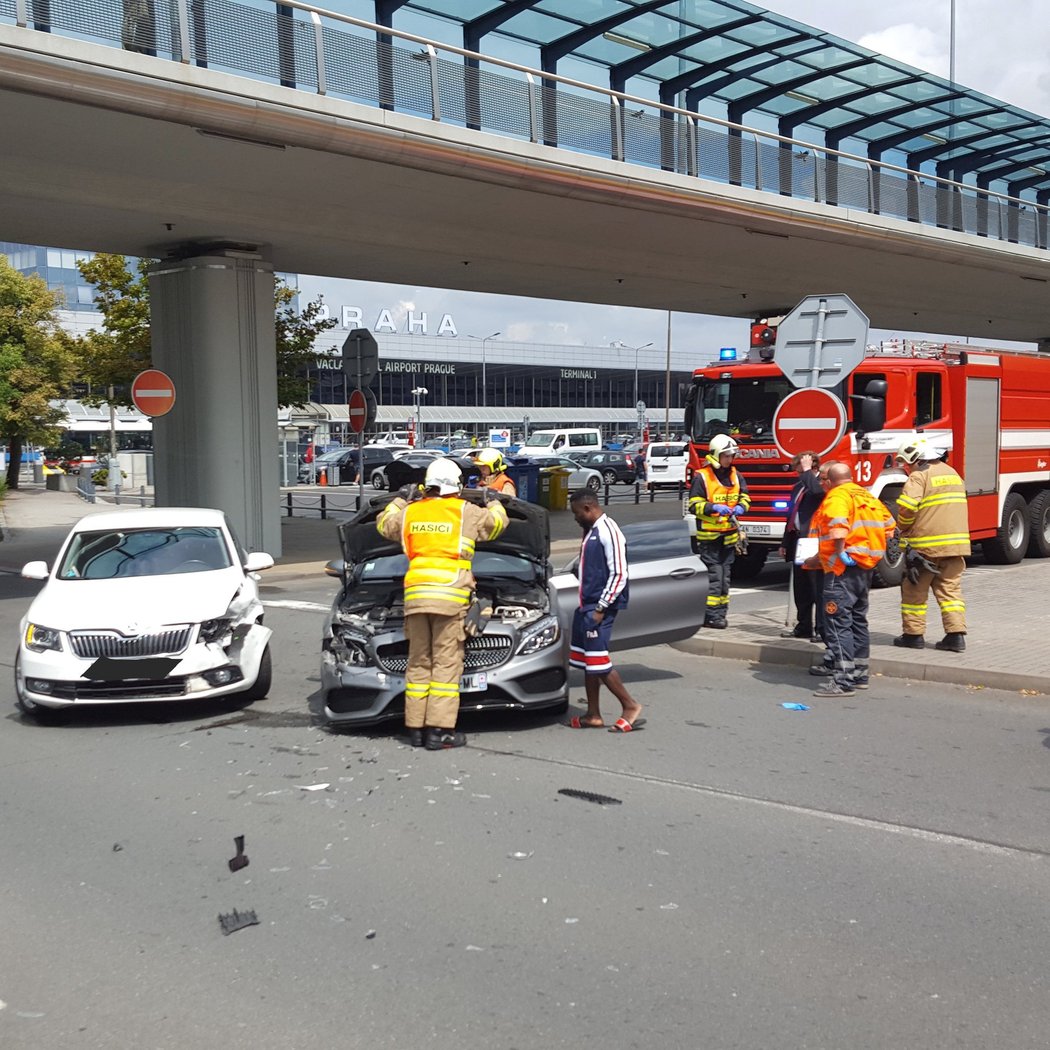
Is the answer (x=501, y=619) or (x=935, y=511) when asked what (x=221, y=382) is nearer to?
(x=501, y=619)

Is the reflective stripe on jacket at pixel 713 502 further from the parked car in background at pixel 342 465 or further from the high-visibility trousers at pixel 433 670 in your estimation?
the parked car in background at pixel 342 465

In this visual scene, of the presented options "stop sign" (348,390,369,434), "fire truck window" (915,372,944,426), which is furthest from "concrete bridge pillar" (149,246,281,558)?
"fire truck window" (915,372,944,426)

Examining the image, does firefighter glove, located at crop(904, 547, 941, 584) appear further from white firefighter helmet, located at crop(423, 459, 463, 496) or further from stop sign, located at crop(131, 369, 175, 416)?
stop sign, located at crop(131, 369, 175, 416)

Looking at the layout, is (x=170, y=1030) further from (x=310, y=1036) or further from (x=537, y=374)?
(x=537, y=374)

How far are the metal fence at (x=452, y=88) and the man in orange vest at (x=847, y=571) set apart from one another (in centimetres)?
825

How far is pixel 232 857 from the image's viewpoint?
541 centimetres

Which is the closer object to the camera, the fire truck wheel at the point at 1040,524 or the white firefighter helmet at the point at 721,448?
the white firefighter helmet at the point at 721,448

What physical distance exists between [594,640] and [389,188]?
32.7 feet

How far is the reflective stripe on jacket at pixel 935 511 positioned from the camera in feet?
32.8

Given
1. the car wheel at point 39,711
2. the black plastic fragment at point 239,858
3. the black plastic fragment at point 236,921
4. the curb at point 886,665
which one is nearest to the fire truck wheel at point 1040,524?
the curb at point 886,665

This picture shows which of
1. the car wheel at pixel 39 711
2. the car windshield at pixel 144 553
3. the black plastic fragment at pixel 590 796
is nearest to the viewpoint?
the black plastic fragment at pixel 590 796

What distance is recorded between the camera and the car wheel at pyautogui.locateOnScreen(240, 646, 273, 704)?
28.3 feet

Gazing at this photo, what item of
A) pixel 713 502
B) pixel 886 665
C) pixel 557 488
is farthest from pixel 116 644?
pixel 557 488

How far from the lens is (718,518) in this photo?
A: 37.6ft
